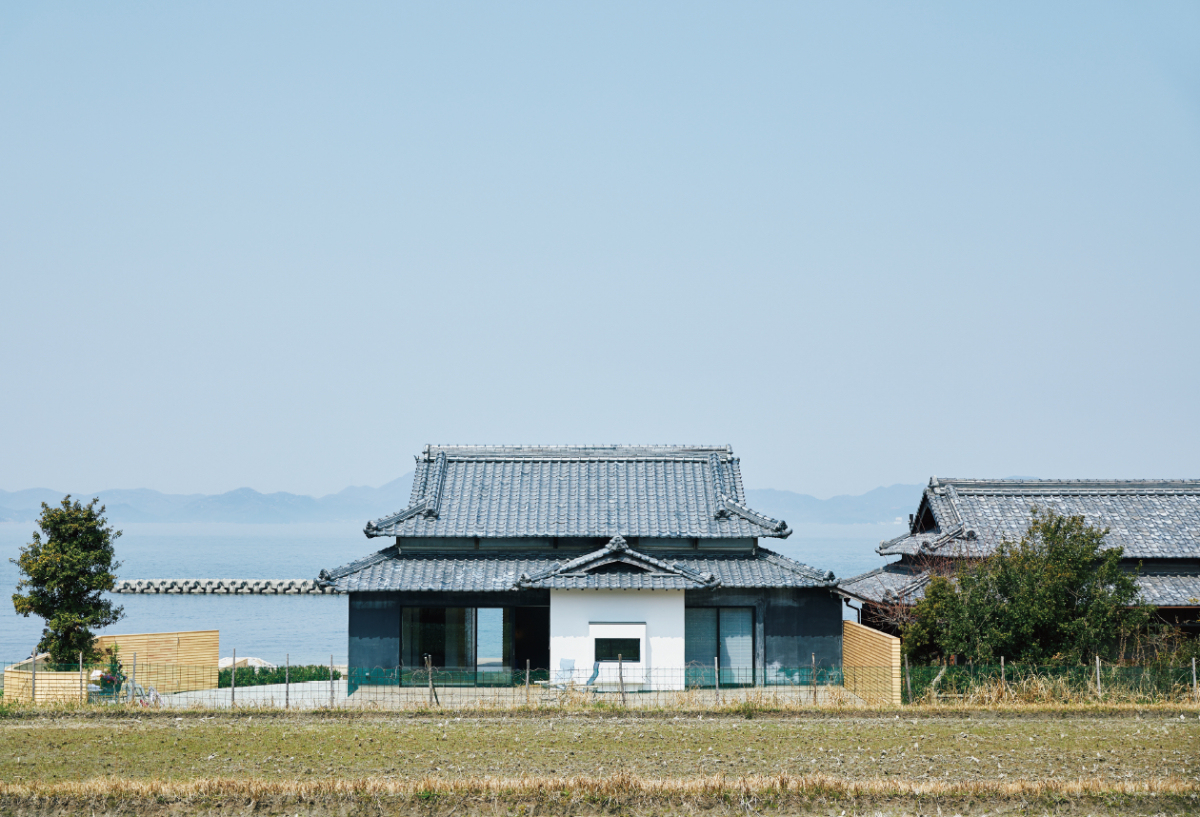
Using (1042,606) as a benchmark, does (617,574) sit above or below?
above

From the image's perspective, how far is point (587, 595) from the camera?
A: 1044 inches

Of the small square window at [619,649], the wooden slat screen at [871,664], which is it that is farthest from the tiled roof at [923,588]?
the small square window at [619,649]

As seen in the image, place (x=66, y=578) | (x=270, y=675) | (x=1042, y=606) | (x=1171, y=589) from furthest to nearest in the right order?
(x=270, y=675), (x=1171, y=589), (x=66, y=578), (x=1042, y=606)

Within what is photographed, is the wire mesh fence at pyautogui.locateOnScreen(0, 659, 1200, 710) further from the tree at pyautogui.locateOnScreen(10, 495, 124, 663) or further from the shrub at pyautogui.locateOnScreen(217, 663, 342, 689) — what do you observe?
the tree at pyautogui.locateOnScreen(10, 495, 124, 663)

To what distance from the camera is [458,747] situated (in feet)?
60.3

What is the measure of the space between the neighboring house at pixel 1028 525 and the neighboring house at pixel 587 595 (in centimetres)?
285

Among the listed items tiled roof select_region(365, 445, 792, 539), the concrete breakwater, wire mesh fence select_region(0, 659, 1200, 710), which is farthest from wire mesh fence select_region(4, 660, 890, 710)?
the concrete breakwater

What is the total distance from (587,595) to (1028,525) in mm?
12378

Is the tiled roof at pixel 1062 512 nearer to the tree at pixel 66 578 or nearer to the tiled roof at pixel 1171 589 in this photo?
the tiled roof at pixel 1171 589

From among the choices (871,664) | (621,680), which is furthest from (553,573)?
(871,664)

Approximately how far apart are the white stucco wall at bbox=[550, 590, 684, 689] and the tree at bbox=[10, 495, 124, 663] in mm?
10642

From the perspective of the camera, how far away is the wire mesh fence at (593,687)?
22.5 meters

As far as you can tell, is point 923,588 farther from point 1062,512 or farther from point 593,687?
point 593,687

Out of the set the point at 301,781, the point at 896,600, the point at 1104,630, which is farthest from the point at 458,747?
the point at 1104,630
